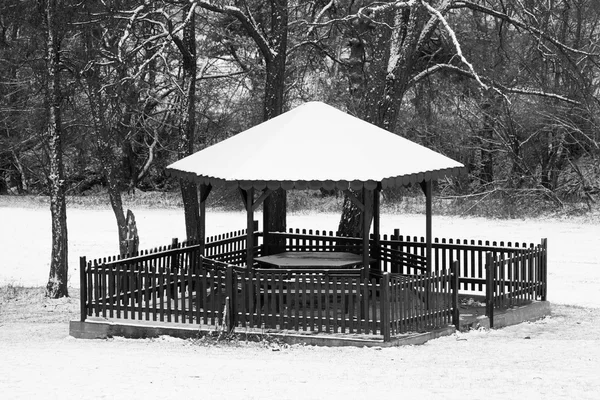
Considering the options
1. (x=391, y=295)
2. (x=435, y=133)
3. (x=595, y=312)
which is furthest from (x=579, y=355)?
(x=435, y=133)

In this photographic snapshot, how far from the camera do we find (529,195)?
3416 cm

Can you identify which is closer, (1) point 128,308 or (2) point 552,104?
(1) point 128,308

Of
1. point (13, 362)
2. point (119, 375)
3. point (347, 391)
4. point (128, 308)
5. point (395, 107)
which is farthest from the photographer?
point (395, 107)

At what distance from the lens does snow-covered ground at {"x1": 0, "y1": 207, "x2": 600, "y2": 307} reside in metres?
20.8

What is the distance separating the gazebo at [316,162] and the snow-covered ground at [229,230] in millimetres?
5774

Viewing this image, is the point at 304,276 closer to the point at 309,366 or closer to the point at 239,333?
the point at 239,333

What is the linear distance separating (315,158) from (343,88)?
1020 inches

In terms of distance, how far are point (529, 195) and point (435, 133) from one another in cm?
568

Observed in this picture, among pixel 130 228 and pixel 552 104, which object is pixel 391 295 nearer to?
pixel 130 228

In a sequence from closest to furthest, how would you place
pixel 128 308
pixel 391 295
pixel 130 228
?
1. pixel 391 295
2. pixel 128 308
3. pixel 130 228

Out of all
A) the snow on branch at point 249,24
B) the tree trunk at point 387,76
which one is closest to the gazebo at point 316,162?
the snow on branch at point 249,24

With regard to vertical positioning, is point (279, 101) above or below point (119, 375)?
above

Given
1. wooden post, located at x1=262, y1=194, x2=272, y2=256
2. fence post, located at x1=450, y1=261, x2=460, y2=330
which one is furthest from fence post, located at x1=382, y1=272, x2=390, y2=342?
wooden post, located at x1=262, y1=194, x2=272, y2=256

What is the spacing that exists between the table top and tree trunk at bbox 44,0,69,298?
181 inches
